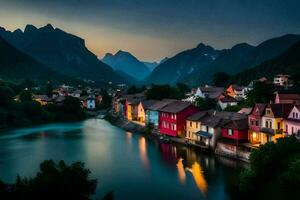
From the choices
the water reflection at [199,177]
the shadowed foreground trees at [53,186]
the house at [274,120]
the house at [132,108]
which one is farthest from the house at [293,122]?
the house at [132,108]

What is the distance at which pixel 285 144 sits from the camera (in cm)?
2562

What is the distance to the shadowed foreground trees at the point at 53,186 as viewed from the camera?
15.6 meters

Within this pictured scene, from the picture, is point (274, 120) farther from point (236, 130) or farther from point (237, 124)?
point (237, 124)

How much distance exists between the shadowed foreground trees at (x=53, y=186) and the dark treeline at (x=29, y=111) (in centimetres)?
5093

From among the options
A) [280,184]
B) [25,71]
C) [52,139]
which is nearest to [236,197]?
[280,184]

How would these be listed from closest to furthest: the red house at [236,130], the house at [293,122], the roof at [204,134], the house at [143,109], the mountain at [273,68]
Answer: the house at [293,122], the red house at [236,130], the roof at [204,134], the house at [143,109], the mountain at [273,68]

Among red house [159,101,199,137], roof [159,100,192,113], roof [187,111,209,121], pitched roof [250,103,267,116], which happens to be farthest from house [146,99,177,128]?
pitched roof [250,103,267,116]

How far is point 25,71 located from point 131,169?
5859 inches

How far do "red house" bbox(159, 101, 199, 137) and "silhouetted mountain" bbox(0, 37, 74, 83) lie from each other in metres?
116

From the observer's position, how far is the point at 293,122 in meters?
31.7

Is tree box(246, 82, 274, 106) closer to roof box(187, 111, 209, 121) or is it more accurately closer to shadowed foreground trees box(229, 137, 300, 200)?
roof box(187, 111, 209, 121)

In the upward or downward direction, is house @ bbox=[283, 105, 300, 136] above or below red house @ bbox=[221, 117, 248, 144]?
above

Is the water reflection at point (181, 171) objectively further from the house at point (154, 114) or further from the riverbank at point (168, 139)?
the house at point (154, 114)

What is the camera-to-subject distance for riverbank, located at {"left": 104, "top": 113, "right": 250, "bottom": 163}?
34219mm
